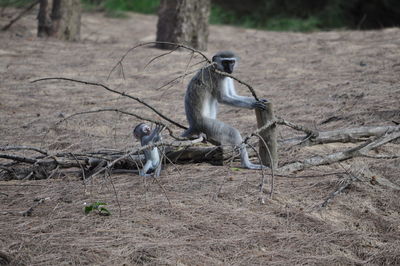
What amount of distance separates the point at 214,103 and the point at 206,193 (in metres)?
1.37

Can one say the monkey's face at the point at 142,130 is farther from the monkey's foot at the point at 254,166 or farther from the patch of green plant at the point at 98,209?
the patch of green plant at the point at 98,209

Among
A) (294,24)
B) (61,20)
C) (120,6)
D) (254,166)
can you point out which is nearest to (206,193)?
(254,166)

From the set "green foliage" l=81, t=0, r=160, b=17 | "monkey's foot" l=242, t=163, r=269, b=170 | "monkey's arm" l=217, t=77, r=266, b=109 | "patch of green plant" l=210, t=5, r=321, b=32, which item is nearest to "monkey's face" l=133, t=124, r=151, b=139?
"monkey's arm" l=217, t=77, r=266, b=109

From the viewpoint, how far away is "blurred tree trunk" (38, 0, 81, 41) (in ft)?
35.9

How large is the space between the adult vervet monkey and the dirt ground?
0.34 meters

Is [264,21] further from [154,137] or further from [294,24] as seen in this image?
[154,137]

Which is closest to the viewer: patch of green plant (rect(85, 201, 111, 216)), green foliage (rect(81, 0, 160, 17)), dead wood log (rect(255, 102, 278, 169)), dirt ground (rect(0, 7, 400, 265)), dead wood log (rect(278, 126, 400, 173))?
dirt ground (rect(0, 7, 400, 265))

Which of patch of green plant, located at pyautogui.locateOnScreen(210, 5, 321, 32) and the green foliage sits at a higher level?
patch of green plant, located at pyautogui.locateOnScreen(210, 5, 321, 32)

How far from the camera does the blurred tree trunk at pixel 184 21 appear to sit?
1031cm

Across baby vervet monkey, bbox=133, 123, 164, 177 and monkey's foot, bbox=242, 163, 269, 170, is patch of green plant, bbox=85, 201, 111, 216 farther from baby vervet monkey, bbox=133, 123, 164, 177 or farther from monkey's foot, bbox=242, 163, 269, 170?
monkey's foot, bbox=242, 163, 269, 170

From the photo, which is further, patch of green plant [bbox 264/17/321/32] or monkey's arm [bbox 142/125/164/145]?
patch of green plant [bbox 264/17/321/32]

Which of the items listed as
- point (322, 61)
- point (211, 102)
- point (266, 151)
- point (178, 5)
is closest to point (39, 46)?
→ point (178, 5)

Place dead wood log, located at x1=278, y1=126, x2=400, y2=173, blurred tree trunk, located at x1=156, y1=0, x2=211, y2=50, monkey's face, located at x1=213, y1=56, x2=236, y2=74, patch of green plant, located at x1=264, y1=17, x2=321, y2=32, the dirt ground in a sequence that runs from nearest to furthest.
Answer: the dirt ground, dead wood log, located at x1=278, y1=126, x2=400, y2=173, monkey's face, located at x1=213, y1=56, x2=236, y2=74, blurred tree trunk, located at x1=156, y1=0, x2=211, y2=50, patch of green plant, located at x1=264, y1=17, x2=321, y2=32

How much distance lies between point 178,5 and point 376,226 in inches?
275
